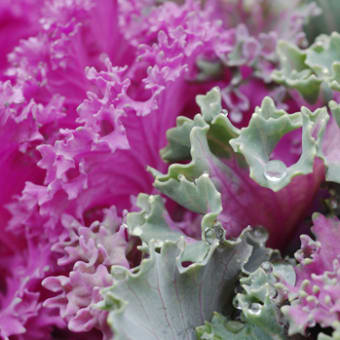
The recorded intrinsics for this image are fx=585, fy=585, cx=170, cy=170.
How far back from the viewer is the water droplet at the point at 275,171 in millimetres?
961

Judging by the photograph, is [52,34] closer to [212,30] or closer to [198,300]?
[212,30]

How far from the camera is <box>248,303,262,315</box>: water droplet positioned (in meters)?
0.92

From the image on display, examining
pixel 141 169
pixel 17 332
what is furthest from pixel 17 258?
→ pixel 141 169

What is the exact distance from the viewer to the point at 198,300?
39.5 inches

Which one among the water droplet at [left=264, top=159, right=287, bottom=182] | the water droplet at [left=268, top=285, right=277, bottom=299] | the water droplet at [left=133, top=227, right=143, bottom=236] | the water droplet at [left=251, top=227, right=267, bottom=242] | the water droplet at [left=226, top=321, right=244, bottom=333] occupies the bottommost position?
the water droplet at [left=226, top=321, right=244, bottom=333]

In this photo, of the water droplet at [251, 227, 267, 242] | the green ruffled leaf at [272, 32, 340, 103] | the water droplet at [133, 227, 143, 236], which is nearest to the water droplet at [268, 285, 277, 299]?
the water droplet at [251, 227, 267, 242]

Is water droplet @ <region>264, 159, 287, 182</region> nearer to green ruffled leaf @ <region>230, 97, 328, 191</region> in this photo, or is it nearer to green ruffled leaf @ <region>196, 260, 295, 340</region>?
green ruffled leaf @ <region>230, 97, 328, 191</region>

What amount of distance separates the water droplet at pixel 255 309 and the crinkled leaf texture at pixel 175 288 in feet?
0.32

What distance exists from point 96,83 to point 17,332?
49 centimetres

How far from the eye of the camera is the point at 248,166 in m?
1.09

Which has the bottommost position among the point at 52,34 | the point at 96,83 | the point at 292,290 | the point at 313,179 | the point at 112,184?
the point at 292,290

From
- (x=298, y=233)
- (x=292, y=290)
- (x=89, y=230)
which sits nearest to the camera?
(x=292, y=290)

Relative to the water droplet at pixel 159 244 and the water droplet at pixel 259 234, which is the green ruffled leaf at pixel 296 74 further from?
the water droplet at pixel 159 244

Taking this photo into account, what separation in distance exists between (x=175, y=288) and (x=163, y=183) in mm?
191
